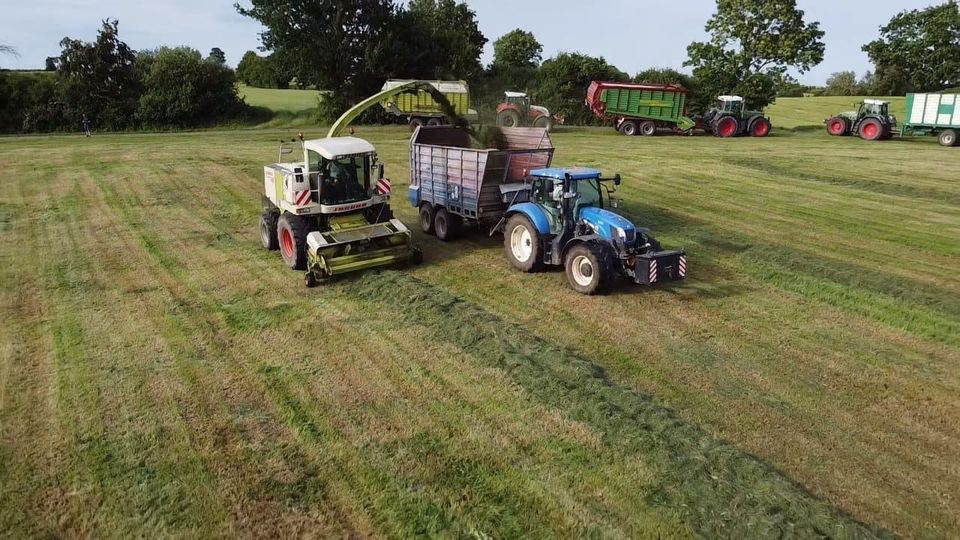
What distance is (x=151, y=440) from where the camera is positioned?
5641 mm

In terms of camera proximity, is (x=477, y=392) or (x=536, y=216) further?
(x=536, y=216)

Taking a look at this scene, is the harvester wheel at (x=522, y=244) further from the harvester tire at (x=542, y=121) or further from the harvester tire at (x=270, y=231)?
the harvester tire at (x=542, y=121)

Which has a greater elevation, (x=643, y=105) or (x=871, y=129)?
(x=643, y=105)

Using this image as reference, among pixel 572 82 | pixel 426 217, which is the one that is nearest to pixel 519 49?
pixel 572 82

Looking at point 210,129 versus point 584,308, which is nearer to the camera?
point 584,308

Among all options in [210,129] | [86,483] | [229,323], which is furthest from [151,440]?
[210,129]

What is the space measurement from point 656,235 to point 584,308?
15.5 ft

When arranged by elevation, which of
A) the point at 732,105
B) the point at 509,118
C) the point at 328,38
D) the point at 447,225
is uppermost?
the point at 328,38

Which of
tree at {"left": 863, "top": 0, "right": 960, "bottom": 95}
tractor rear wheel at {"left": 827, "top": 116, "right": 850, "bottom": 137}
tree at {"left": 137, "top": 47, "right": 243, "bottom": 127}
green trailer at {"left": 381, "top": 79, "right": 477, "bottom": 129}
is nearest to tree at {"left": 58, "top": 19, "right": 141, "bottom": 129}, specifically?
tree at {"left": 137, "top": 47, "right": 243, "bottom": 127}

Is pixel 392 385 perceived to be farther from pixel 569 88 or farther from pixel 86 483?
pixel 569 88

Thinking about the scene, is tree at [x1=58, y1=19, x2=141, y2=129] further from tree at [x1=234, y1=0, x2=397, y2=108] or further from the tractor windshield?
the tractor windshield

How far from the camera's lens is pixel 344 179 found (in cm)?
1055

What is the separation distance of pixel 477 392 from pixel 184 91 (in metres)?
38.2

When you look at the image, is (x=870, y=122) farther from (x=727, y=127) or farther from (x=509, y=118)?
(x=509, y=118)
